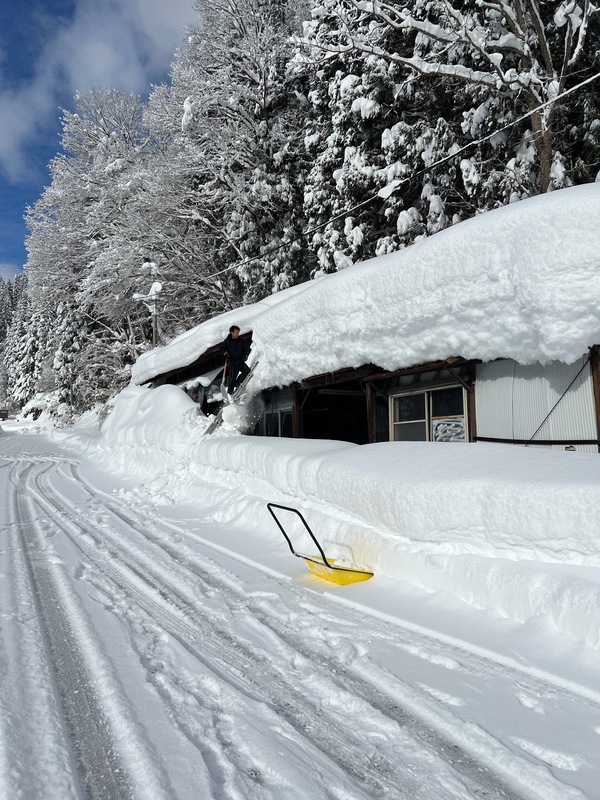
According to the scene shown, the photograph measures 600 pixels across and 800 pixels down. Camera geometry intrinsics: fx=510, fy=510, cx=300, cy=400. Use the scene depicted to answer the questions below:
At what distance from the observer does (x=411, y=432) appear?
9266 mm

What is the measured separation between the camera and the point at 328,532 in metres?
6.19

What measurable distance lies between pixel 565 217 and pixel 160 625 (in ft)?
18.6

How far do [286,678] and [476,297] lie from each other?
5068 millimetres

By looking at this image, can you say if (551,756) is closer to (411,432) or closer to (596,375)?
(596,375)

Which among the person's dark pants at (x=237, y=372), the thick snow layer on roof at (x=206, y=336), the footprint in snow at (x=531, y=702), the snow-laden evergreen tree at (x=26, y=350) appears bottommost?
the footprint in snow at (x=531, y=702)

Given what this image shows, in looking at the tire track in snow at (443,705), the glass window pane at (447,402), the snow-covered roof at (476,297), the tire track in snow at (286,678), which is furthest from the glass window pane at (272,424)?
the tire track in snow at (443,705)

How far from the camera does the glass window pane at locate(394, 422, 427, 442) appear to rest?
9031 millimetres

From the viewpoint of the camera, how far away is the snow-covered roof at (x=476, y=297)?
5.51 metres

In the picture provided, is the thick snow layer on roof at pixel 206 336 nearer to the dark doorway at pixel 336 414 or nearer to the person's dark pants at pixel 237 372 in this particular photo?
the person's dark pants at pixel 237 372

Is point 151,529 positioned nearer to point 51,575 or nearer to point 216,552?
point 216,552

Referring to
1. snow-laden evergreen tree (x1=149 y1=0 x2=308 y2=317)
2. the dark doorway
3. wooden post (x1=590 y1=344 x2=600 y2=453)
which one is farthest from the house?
snow-laden evergreen tree (x1=149 y1=0 x2=308 y2=317)

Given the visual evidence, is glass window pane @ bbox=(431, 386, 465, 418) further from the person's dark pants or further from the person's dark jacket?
the person's dark jacket

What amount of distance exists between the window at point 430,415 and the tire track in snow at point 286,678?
15.5 ft

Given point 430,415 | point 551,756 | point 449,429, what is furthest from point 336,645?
point 430,415
